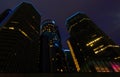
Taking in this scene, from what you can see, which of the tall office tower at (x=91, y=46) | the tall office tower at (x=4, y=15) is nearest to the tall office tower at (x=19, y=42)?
the tall office tower at (x=4, y=15)

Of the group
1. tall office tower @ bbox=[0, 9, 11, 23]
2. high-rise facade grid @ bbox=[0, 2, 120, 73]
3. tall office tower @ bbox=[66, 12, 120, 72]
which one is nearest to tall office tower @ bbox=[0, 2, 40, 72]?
high-rise facade grid @ bbox=[0, 2, 120, 73]

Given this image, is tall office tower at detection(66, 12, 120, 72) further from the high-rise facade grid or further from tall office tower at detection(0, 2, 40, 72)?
tall office tower at detection(0, 2, 40, 72)

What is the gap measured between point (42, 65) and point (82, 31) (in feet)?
231

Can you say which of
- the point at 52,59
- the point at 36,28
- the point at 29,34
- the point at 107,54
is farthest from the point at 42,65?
the point at 107,54

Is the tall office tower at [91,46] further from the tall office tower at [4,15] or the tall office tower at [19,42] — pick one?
the tall office tower at [4,15]

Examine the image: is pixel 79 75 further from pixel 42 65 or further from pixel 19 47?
pixel 42 65

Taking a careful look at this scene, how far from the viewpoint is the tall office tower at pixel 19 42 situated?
11009 cm

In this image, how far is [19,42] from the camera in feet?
412

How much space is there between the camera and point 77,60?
166m

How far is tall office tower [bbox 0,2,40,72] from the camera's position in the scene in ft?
361

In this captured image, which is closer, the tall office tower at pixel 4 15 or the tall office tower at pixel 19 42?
the tall office tower at pixel 19 42

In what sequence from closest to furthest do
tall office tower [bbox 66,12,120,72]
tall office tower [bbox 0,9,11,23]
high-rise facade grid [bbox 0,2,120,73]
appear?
high-rise facade grid [bbox 0,2,120,73] → tall office tower [bbox 66,12,120,72] → tall office tower [bbox 0,9,11,23]

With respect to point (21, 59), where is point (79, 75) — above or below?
below

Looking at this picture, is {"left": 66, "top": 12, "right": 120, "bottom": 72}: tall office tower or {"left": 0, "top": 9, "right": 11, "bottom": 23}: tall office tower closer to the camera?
{"left": 66, "top": 12, "right": 120, "bottom": 72}: tall office tower
